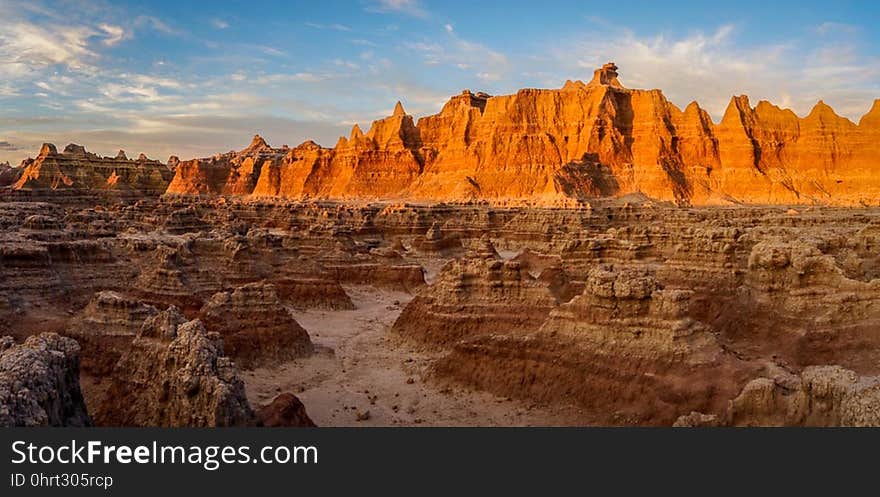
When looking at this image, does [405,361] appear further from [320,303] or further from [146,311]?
[320,303]

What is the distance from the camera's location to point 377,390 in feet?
78.2

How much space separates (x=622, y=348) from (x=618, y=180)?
104 m

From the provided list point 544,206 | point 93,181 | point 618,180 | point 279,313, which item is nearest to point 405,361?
point 279,313

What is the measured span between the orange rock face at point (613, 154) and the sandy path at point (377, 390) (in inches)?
3089

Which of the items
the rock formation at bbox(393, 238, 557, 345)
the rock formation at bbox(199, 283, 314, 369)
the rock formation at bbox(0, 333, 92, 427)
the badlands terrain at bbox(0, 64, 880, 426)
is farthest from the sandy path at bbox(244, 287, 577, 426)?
the rock formation at bbox(0, 333, 92, 427)

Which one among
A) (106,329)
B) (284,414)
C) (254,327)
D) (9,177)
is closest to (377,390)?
(254,327)

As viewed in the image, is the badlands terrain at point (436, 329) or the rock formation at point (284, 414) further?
the rock formation at point (284, 414)

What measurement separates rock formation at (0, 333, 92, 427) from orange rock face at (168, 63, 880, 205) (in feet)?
309

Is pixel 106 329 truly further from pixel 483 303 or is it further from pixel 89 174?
pixel 89 174

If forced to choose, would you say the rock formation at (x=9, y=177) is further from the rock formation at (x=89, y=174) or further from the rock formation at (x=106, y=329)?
the rock formation at (x=106, y=329)

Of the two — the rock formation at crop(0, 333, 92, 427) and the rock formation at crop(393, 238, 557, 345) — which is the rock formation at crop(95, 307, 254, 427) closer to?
the rock formation at crop(0, 333, 92, 427)

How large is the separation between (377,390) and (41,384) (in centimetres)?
1320

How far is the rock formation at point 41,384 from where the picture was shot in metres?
10.7

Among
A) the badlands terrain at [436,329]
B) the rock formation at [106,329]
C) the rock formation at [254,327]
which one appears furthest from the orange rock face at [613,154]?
the rock formation at [106,329]
